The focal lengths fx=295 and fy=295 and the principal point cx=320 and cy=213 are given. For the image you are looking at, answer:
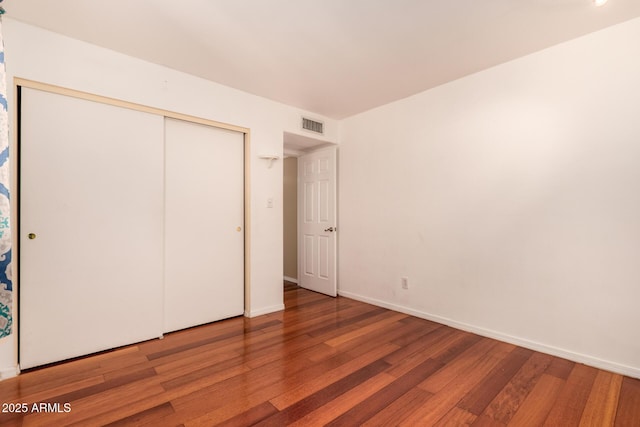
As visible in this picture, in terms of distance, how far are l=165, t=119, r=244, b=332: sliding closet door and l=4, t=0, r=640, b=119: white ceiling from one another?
69 cm

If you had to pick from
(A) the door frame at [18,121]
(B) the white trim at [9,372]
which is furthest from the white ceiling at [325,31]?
(B) the white trim at [9,372]

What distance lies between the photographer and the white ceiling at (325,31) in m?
1.95

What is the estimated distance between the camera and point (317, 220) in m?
4.39

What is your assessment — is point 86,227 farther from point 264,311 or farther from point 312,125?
point 312,125

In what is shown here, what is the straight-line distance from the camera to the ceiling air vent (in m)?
3.82

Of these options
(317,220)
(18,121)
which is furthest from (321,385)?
(18,121)

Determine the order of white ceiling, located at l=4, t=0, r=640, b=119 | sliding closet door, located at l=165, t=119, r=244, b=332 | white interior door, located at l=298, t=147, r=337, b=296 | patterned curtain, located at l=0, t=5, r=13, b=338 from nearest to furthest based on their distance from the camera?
patterned curtain, located at l=0, t=5, r=13, b=338 < white ceiling, located at l=4, t=0, r=640, b=119 < sliding closet door, located at l=165, t=119, r=244, b=332 < white interior door, located at l=298, t=147, r=337, b=296

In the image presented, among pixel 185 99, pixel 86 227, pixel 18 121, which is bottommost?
pixel 86 227

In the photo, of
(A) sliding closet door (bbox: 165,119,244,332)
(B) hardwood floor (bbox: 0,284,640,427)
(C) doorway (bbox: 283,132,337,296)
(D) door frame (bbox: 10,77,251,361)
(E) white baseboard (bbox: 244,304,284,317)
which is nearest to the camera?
(B) hardwood floor (bbox: 0,284,640,427)

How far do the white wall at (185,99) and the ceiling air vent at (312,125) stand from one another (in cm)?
10

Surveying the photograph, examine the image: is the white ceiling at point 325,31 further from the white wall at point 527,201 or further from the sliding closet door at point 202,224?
the sliding closet door at point 202,224

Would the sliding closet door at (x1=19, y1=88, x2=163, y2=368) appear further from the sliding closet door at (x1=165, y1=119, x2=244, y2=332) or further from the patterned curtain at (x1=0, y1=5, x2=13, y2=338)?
the patterned curtain at (x1=0, y1=5, x2=13, y2=338)

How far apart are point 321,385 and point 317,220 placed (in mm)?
2647

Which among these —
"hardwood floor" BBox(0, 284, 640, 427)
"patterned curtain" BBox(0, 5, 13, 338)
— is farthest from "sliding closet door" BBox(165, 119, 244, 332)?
"patterned curtain" BBox(0, 5, 13, 338)
